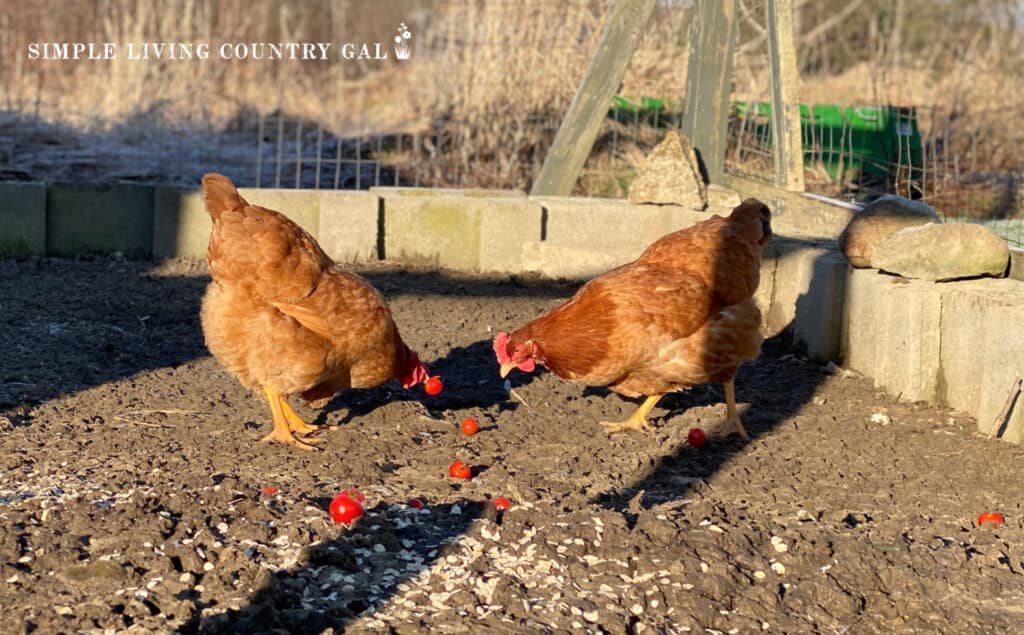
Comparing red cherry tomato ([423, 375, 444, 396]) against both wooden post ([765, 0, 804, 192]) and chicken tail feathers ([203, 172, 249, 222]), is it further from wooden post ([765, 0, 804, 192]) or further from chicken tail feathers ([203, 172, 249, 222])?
wooden post ([765, 0, 804, 192])

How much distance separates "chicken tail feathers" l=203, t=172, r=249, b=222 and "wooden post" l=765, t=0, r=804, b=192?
171 inches

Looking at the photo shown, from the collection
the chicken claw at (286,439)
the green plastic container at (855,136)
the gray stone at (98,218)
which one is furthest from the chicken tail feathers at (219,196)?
the green plastic container at (855,136)

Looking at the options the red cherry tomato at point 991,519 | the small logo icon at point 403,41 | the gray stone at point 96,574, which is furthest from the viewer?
the small logo icon at point 403,41

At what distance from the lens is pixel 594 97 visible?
8203 millimetres

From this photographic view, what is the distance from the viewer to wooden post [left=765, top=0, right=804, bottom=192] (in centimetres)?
768

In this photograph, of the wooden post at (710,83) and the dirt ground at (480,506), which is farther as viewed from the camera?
the wooden post at (710,83)

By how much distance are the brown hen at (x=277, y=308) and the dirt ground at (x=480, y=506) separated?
0.32 metres

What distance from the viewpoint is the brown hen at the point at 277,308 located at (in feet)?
14.4

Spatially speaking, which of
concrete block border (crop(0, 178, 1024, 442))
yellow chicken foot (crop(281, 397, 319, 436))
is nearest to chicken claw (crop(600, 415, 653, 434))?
yellow chicken foot (crop(281, 397, 319, 436))

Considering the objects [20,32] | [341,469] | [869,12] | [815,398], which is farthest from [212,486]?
[869,12]

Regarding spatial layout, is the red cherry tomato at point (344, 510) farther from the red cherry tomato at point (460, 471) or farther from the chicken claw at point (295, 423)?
the chicken claw at point (295, 423)

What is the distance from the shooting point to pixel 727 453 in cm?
474

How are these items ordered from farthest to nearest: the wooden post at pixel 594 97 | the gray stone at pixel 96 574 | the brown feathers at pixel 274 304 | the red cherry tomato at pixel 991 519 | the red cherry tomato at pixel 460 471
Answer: the wooden post at pixel 594 97, the brown feathers at pixel 274 304, the red cherry tomato at pixel 460 471, the red cherry tomato at pixel 991 519, the gray stone at pixel 96 574

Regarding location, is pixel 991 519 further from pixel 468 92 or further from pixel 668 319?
pixel 468 92
